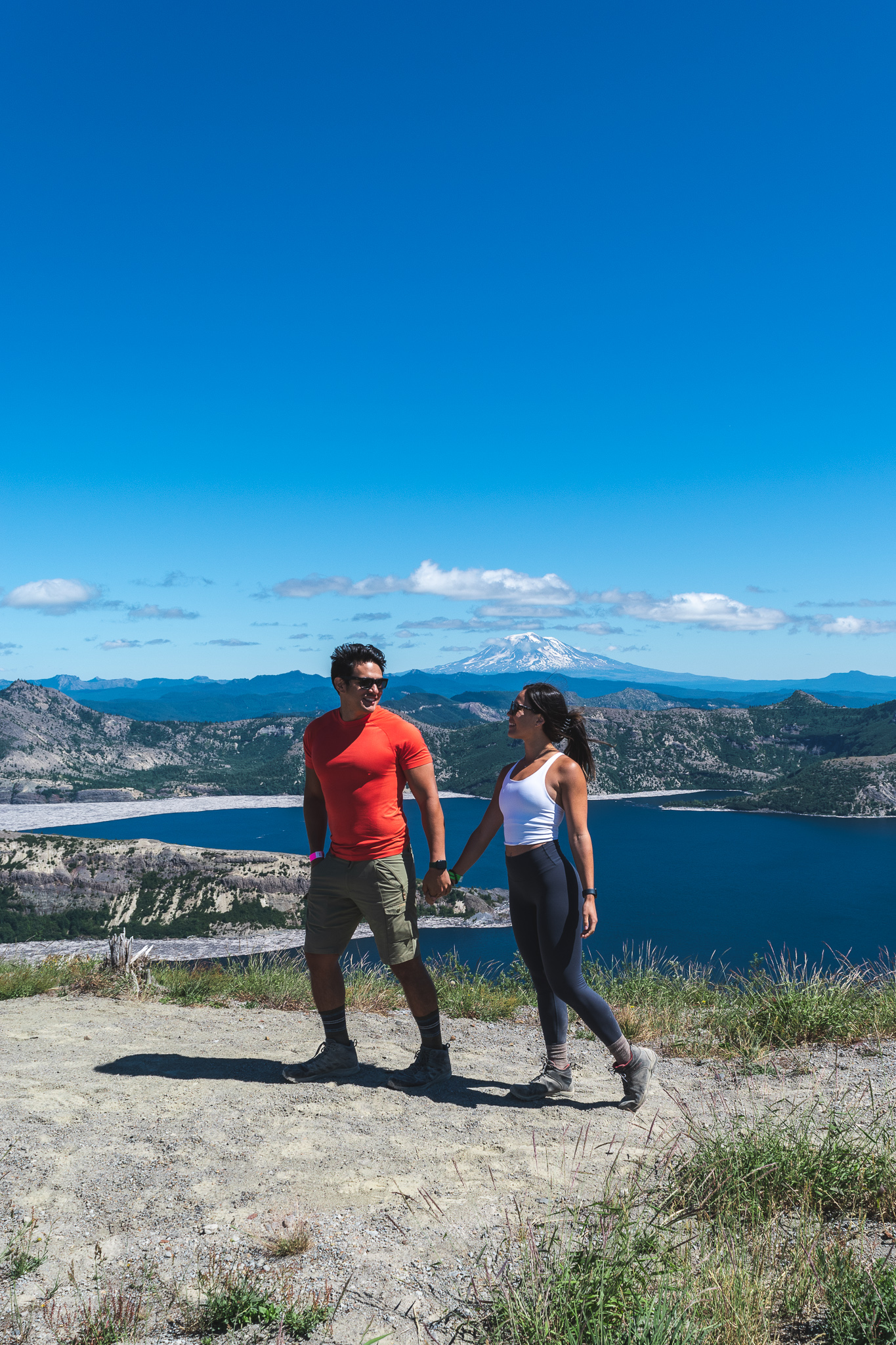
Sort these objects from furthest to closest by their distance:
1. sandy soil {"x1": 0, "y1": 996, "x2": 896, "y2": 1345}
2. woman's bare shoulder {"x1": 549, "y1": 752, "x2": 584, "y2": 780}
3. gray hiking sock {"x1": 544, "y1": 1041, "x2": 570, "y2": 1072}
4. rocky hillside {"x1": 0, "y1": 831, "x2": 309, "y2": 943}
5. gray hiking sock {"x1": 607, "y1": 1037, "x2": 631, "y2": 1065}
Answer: rocky hillside {"x1": 0, "y1": 831, "x2": 309, "y2": 943} < gray hiking sock {"x1": 544, "y1": 1041, "x2": 570, "y2": 1072} < woman's bare shoulder {"x1": 549, "y1": 752, "x2": 584, "y2": 780} < gray hiking sock {"x1": 607, "y1": 1037, "x2": 631, "y2": 1065} < sandy soil {"x1": 0, "y1": 996, "x2": 896, "y2": 1345}

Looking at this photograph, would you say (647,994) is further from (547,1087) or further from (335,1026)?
(335,1026)

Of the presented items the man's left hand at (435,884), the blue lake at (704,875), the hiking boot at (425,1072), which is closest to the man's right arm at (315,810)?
the man's left hand at (435,884)

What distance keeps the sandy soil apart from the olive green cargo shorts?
864 millimetres

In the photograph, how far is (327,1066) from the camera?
16.2ft

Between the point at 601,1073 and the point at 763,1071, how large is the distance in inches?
42.8

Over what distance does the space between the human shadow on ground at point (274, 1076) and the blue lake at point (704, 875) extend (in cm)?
3112

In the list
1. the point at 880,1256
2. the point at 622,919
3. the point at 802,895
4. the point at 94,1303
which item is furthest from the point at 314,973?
the point at 802,895

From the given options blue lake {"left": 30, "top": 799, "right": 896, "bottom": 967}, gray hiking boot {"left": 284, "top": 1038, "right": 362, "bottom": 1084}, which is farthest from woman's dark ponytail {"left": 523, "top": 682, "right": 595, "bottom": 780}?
blue lake {"left": 30, "top": 799, "right": 896, "bottom": 967}

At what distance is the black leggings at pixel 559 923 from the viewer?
14.8 ft

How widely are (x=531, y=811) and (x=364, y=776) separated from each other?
3.32ft

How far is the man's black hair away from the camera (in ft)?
15.4

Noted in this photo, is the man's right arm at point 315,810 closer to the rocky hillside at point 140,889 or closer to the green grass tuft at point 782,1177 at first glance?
the green grass tuft at point 782,1177

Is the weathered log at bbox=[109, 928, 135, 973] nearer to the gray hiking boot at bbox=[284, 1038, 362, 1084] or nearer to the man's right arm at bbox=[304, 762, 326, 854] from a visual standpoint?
the gray hiking boot at bbox=[284, 1038, 362, 1084]

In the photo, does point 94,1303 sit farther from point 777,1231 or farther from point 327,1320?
point 777,1231
